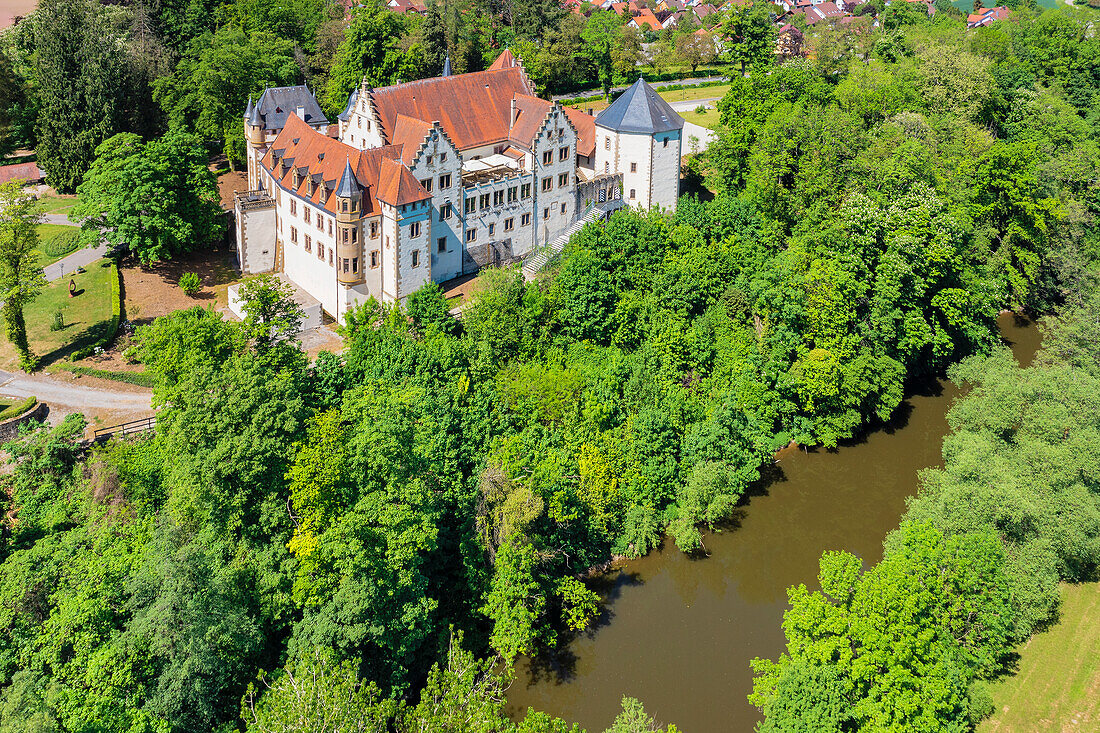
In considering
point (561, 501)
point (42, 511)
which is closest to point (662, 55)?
point (561, 501)

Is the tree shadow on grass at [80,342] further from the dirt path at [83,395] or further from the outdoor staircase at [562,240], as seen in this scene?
the outdoor staircase at [562,240]

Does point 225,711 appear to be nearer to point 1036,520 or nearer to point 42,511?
point 42,511

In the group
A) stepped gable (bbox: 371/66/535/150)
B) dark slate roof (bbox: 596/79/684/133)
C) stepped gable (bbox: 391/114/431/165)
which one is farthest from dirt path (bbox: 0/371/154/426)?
dark slate roof (bbox: 596/79/684/133)

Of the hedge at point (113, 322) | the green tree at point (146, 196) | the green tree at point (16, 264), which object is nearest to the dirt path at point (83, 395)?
the green tree at point (16, 264)

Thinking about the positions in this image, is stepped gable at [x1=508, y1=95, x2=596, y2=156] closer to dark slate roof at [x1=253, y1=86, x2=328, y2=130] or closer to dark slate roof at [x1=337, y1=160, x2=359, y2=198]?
dark slate roof at [x1=337, y1=160, x2=359, y2=198]

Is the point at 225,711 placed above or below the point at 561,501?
below

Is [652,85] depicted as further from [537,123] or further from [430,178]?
[430,178]
